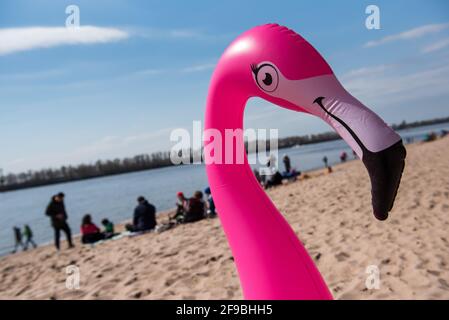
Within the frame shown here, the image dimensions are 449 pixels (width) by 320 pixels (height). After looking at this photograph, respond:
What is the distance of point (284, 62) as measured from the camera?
72.9 inches

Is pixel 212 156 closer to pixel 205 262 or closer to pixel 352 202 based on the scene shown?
pixel 205 262

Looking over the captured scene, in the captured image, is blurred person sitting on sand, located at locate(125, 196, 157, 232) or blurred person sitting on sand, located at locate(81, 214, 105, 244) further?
blurred person sitting on sand, located at locate(81, 214, 105, 244)

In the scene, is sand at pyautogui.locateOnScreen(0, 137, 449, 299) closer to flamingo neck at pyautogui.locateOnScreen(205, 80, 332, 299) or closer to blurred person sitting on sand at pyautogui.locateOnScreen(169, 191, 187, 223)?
blurred person sitting on sand at pyautogui.locateOnScreen(169, 191, 187, 223)

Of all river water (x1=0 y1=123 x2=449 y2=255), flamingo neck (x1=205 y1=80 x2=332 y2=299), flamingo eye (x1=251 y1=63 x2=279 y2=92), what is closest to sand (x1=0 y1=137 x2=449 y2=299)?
flamingo neck (x1=205 y1=80 x2=332 y2=299)

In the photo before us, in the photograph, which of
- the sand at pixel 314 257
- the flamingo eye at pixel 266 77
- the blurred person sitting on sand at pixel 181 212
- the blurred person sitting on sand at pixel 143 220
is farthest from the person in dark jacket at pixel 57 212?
the flamingo eye at pixel 266 77

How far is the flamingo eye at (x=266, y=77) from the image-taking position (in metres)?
1.89

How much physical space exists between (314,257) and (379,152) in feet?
12.5

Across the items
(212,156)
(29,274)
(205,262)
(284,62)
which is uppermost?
(284,62)

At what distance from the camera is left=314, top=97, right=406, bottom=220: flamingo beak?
1480mm

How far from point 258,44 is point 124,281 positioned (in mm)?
4364

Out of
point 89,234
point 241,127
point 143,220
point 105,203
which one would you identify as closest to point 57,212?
point 89,234

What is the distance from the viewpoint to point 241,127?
2.17 meters

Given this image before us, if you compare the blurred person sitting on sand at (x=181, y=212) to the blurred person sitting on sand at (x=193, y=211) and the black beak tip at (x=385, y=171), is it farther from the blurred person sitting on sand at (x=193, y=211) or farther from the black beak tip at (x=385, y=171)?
the black beak tip at (x=385, y=171)
